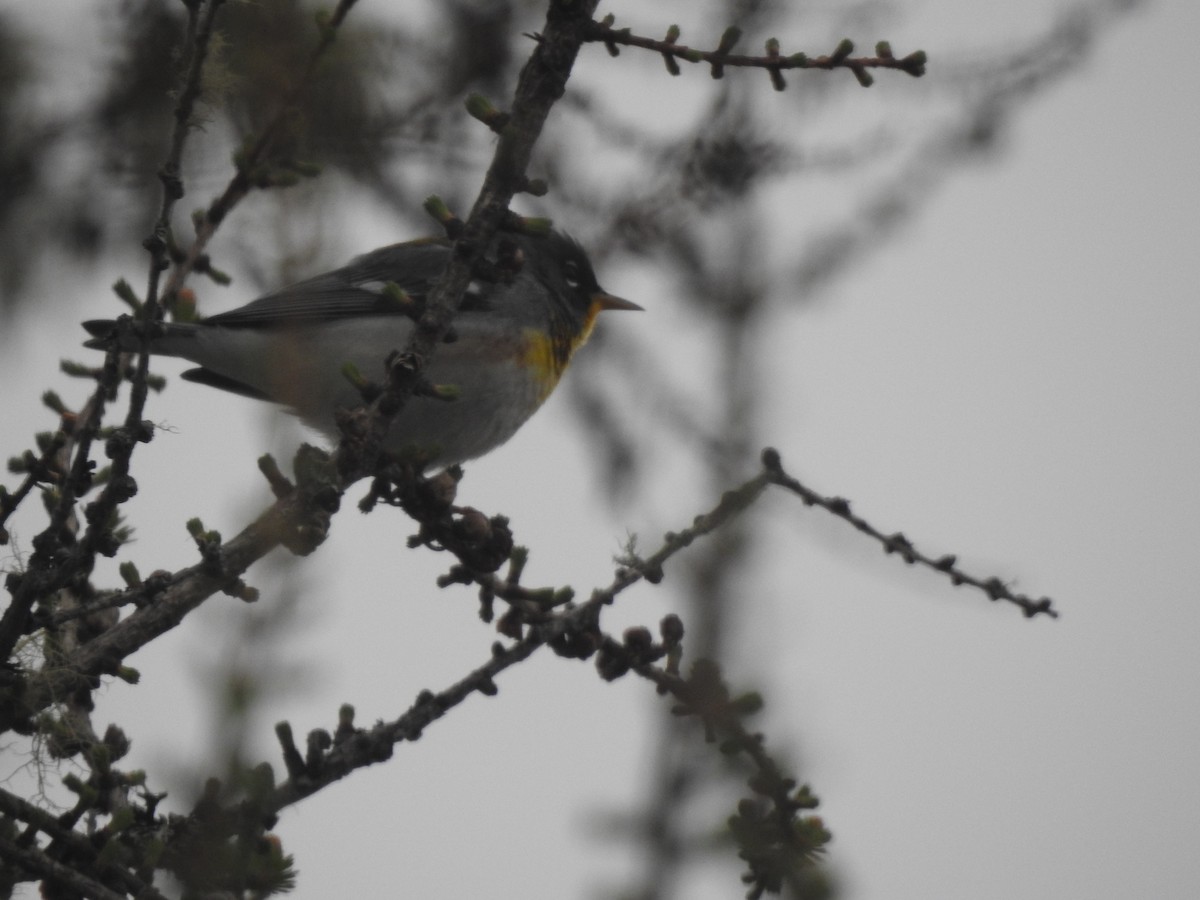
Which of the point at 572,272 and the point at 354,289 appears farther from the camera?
the point at 572,272

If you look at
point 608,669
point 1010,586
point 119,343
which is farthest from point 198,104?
point 1010,586

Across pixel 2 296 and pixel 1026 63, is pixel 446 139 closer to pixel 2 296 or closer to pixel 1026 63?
pixel 2 296

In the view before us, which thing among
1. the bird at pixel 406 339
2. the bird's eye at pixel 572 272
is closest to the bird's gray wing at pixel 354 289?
the bird at pixel 406 339

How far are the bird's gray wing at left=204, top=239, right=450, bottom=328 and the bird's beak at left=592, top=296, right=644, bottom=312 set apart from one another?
0.76 metres

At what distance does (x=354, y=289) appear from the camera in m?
5.29

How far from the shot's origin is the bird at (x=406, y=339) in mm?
4719

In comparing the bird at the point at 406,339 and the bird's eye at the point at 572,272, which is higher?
the bird's eye at the point at 572,272

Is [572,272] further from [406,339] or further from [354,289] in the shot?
[406,339]

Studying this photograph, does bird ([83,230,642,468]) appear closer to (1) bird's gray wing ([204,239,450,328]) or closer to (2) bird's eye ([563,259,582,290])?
(1) bird's gray wing ([204,239,450,328])

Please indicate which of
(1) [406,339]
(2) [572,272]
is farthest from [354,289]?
(2) [572,272]

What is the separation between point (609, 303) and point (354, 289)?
1.26m

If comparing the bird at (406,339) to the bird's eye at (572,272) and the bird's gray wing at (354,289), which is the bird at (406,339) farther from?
the bird's eye at (572,272)

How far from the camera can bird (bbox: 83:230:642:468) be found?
15.5 feet

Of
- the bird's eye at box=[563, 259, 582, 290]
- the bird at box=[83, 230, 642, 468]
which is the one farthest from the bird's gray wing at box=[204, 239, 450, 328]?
the bird's eye at box=[563, 259, 582, 290]
